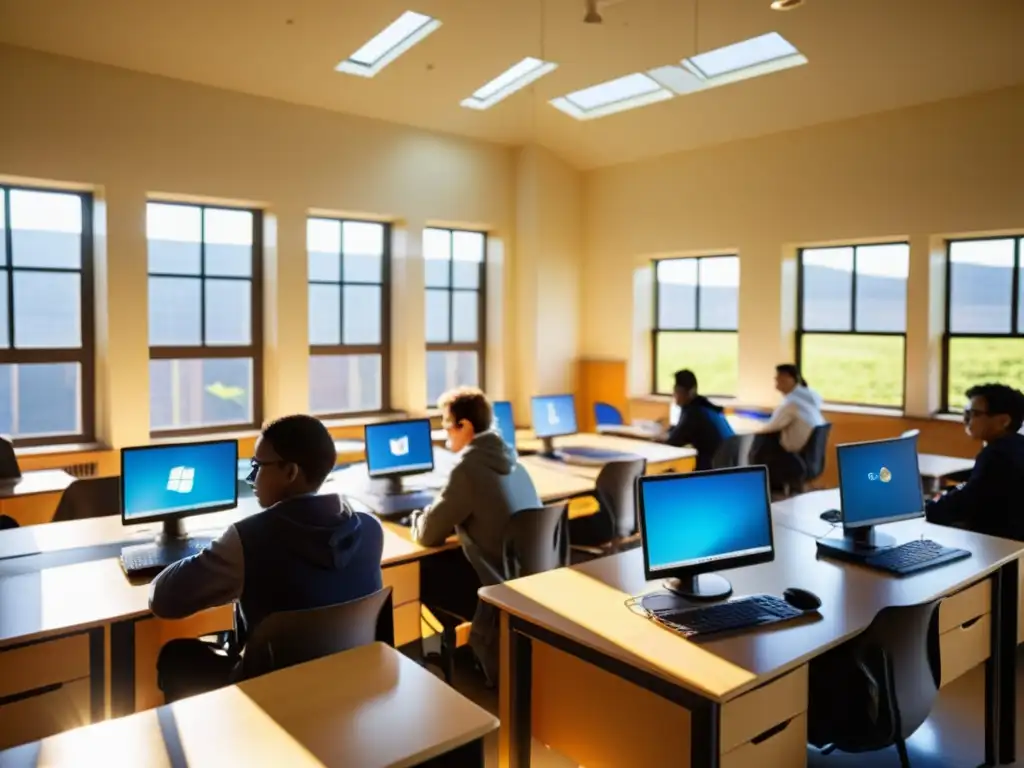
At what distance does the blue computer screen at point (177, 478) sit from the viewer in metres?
3.08

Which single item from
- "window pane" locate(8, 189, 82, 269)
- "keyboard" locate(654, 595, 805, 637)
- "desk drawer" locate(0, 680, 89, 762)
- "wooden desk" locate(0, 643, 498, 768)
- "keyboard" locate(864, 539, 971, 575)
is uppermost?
"window pane" locate(8, 189, 82, 269)

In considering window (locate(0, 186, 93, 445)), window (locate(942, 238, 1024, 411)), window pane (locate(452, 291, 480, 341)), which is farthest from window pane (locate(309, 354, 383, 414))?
window (locate(942, 238, 1024, 411))

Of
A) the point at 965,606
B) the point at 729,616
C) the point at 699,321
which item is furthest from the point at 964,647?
the point at 699,321

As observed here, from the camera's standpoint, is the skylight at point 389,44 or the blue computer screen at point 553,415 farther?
the blue computer screen at point 553,415

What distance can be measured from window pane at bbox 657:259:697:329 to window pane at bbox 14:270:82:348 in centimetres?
526

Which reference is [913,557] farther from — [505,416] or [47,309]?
[47,309]

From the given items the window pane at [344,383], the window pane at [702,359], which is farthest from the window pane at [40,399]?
the window pane at [702,359]

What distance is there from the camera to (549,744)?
2502 millimetres

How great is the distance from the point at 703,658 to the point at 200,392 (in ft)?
17.5

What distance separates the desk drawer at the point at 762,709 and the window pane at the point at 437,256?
6.04 m

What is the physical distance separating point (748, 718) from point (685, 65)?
5.47 m

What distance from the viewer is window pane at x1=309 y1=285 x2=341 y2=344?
7.03 meters

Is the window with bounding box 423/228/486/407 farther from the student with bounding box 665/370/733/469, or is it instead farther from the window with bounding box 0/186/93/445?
the window with bounding box 0/186/93/445

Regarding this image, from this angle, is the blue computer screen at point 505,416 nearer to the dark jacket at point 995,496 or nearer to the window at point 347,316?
the window at point 347,316
